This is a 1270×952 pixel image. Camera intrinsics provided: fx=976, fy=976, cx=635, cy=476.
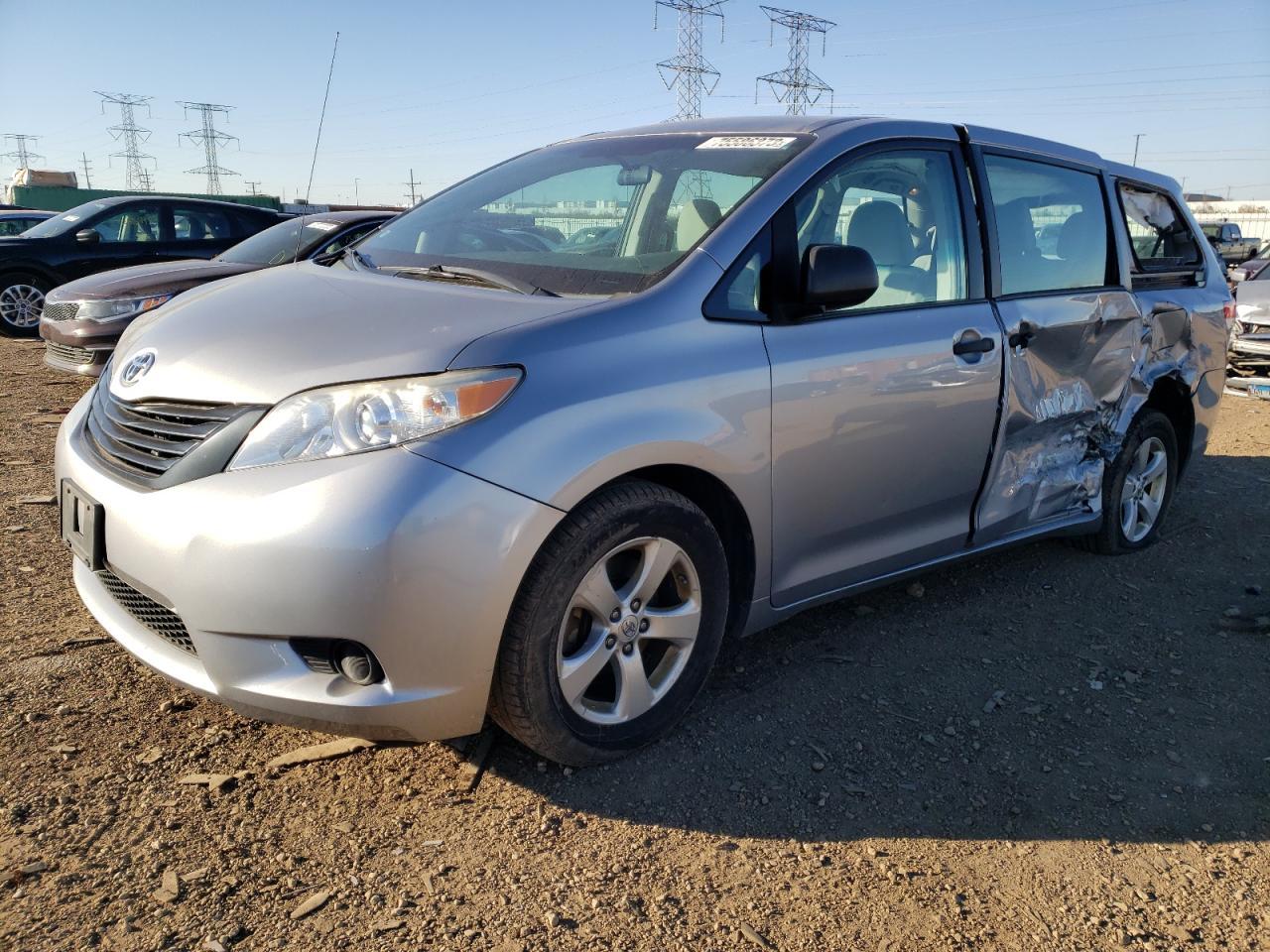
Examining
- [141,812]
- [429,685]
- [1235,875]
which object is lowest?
[1235,875]

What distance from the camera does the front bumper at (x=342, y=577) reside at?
2.11 meters

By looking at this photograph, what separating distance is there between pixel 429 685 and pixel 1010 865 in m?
1.47

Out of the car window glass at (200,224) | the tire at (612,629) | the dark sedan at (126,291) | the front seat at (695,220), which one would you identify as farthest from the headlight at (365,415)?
the car window glass at (200,224)

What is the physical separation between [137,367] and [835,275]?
76.7 inches

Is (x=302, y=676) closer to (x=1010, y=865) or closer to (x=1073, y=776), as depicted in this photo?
(x=1010, y=865)

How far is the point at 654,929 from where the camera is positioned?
6.86 ft

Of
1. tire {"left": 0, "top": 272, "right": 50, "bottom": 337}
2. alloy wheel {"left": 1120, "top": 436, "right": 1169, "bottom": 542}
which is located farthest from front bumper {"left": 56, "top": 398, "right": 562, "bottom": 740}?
tire {"left": 0, "top": 272, "right": 50, "bottom": 337}

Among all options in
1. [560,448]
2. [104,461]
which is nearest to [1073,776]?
[560,448]

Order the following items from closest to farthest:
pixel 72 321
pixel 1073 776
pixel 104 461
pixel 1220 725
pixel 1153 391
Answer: pixel 104 461
pixel 1073 776
pixel 1220 725
pixel 1153 391
pixel 72 321

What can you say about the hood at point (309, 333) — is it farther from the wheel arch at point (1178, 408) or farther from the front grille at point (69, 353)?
the front grille at point (69, 353)

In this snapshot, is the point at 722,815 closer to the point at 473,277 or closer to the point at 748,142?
the point at 473,277

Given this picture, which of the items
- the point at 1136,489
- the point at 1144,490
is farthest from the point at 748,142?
the point at 1144,490

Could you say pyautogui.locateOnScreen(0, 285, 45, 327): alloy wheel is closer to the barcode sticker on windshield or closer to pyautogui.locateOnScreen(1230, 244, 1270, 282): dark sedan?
the barcode sticker on windshield

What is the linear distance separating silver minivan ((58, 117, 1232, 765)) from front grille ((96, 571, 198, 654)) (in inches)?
0.7
